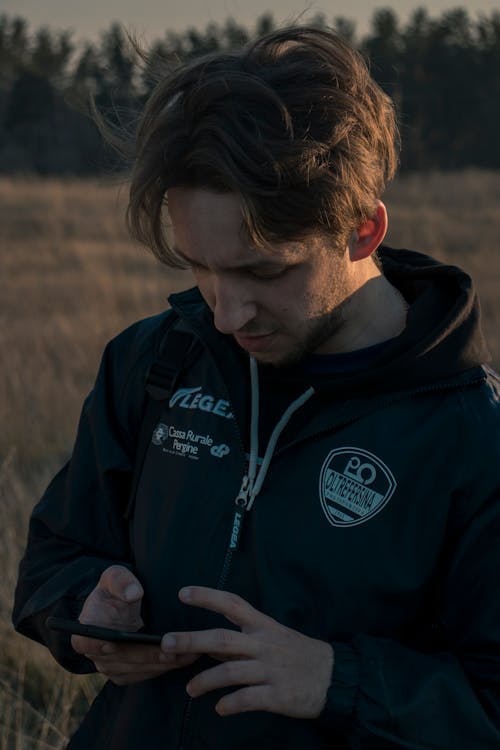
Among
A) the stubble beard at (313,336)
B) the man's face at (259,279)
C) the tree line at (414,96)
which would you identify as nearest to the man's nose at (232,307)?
the man's face at (259,279)

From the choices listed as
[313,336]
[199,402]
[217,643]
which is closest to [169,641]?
[217,643]

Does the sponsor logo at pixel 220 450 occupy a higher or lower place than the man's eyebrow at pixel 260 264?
lower

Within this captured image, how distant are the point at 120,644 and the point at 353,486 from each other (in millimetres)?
501

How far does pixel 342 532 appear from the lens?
177cm

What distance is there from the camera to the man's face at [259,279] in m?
1.79

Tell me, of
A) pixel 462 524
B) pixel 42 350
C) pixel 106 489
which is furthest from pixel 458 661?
pixel 42 350

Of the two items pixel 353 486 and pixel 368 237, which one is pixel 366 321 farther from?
pixel 353 486

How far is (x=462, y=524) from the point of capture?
171 centimetres

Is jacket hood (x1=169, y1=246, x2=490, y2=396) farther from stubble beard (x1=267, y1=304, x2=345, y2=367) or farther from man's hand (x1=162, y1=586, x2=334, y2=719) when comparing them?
man's hand (x1=162, y1=586, x2=334, y2=719)

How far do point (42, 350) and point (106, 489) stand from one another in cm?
590

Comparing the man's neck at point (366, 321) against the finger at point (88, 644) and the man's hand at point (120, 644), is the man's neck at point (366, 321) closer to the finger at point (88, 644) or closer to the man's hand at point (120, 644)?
the man's hand at point (120, 644)

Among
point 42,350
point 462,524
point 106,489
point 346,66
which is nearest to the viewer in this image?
point 462,524

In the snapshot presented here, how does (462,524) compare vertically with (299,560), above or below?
above

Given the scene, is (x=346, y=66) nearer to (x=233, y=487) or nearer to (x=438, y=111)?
Result: (x=233, y=487)
